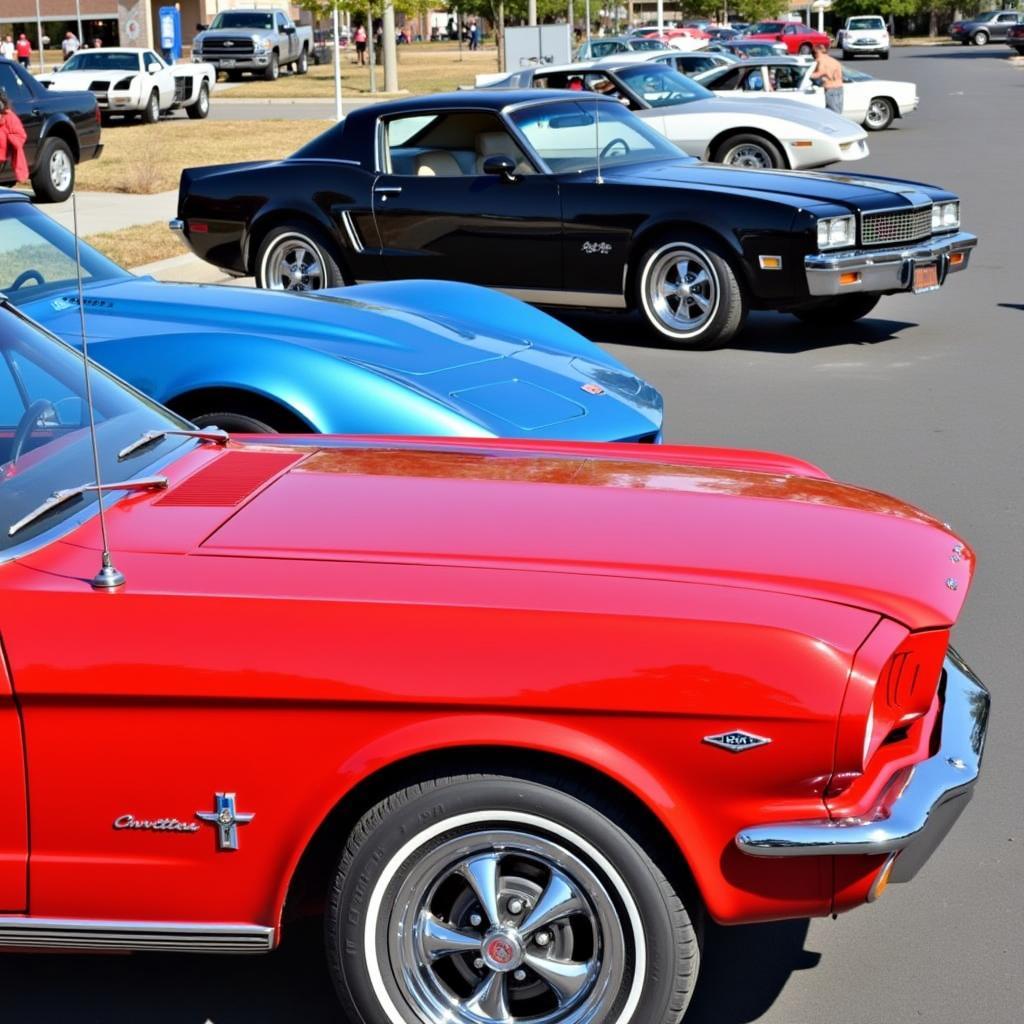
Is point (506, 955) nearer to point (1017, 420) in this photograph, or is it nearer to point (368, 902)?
point (368, 902)

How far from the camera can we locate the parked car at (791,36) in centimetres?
5612

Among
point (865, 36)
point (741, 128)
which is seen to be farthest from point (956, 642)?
point (865, 36)

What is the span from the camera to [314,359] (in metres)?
5.80

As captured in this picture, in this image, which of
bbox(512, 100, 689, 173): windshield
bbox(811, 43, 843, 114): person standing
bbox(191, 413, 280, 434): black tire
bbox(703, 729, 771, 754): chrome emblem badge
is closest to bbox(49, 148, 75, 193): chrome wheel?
bbox(512, 100, 689, 173): windshield

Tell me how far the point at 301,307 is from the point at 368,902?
393 centimetres

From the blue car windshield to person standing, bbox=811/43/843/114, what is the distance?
21352mm

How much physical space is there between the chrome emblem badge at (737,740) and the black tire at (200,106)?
113 feet

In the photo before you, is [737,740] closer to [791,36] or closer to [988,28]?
[791,36]

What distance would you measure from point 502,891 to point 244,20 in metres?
52.6

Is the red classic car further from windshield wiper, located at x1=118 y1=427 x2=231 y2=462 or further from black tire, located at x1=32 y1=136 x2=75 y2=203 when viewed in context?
black tire, located at x1=32 y1=136 x2=75 y2=203

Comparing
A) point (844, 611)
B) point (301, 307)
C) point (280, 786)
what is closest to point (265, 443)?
point (280, 786)

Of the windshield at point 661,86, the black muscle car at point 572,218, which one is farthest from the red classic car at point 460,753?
the windshield at point 661,86

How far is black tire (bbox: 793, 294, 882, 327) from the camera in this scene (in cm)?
1131

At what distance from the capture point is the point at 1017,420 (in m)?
8.63
